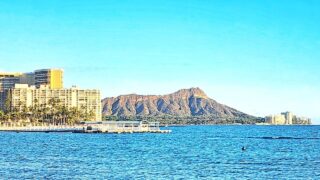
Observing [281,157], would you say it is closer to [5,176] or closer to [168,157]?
[168,157]

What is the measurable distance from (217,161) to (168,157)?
8.94 metres

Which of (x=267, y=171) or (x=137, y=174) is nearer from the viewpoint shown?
(x=137, y=174)

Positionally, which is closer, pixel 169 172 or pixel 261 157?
pixel 169 172

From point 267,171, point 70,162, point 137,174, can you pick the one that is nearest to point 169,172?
point 137,174

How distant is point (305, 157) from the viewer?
3462 inches

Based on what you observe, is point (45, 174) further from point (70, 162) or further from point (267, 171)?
point (267, 171)

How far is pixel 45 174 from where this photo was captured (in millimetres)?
59469

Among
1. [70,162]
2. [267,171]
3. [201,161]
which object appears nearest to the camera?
[267,171]

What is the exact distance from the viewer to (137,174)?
61.8 metres

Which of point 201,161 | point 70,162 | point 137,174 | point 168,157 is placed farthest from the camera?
point 168,157

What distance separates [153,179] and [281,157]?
35.6 metres

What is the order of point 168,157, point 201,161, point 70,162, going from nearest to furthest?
1. point 70,162
2. point 201,161
3. point 168,157

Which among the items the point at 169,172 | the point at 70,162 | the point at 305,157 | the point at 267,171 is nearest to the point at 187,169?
the point at 169,172

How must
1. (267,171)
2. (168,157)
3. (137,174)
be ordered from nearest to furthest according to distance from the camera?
1. (137,174)
2. (267,171)
3. (168,157)
